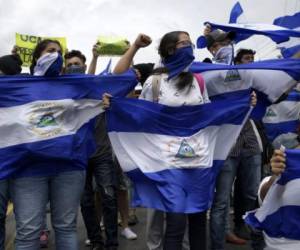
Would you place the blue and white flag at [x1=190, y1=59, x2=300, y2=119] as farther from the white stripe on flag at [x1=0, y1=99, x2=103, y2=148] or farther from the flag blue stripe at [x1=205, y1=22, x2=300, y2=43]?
the white stripe on flag at [x1=0, y1=99, x2=103, y2=148]

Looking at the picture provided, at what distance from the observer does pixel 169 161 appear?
3770 millimetres

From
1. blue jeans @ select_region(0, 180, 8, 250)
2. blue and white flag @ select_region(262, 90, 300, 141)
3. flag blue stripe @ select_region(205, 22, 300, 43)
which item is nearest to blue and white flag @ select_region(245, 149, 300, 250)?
flag blue stripe @ select_region(205, 22, 300, 43)

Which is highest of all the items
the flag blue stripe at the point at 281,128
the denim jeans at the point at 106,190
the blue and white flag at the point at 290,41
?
the blue and white flag at the point at 290,41

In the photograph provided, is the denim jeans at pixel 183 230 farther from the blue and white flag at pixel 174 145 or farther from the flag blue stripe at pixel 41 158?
the flag blue stripe at pixel 41 158

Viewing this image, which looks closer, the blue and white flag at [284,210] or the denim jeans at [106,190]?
the blue and white flag at [284,210]

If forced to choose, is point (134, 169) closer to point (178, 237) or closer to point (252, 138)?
point (178, 237)

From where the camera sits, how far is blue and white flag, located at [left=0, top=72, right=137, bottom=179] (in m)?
3.70

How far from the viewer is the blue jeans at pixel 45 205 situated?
12.2 feet

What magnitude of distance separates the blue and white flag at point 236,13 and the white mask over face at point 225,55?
0.40 m

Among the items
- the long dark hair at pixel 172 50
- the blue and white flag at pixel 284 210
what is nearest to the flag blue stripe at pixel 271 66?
the long dark hair at pixel 172 50

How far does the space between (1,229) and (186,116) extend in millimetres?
1816

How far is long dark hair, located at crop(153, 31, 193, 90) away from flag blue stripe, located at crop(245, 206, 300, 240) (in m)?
1.20

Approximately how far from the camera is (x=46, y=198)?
12.6 feet

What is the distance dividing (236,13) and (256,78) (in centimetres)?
93
